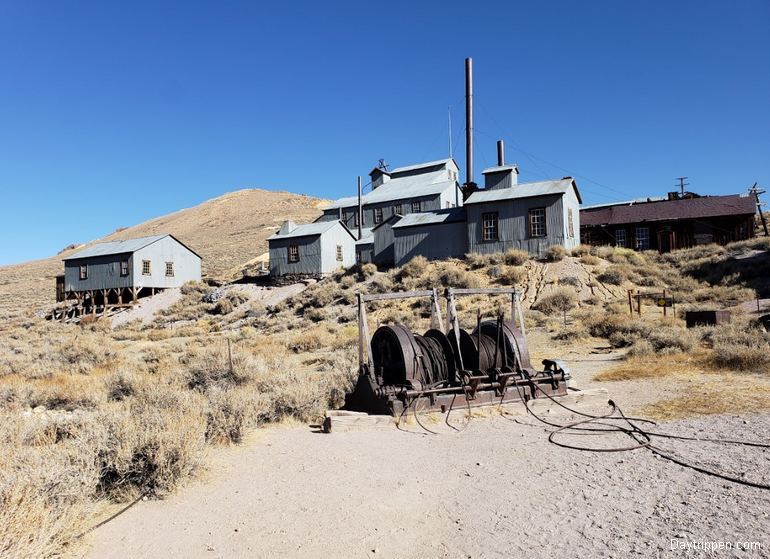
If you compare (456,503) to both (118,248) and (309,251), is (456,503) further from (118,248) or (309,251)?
(118,248)

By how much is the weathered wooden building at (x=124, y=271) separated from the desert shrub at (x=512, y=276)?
26649mm

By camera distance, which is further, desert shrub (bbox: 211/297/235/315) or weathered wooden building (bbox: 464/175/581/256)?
desert shrub (bbox: 211/297/235/315)

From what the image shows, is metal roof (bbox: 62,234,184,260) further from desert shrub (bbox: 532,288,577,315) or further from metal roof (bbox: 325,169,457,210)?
desert shrub (bbox: 532,288,577,315)

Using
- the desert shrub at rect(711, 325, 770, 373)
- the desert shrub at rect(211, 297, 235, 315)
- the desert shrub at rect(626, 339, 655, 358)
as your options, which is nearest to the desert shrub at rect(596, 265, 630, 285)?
the desert shrub at rect(711, 325, 770, 373)

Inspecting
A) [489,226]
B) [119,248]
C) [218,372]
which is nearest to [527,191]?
[489,226]

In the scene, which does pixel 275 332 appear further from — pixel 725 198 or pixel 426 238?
pixel 725 198

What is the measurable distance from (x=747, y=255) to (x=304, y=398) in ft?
93.4

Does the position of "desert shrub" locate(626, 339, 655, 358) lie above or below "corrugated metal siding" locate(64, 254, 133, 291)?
below

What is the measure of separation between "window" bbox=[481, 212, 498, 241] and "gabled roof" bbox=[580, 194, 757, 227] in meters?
9.30

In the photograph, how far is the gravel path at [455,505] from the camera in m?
4.05

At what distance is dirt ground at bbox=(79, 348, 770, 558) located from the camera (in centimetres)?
405

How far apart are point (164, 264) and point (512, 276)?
27.5m

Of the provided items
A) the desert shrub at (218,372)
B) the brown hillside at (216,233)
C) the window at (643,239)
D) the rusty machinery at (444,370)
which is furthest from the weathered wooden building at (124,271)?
the rusty machinery at (444,370)

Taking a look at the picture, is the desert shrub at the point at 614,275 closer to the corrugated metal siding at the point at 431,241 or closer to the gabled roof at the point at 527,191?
the gabled roof at the point at 527,191
